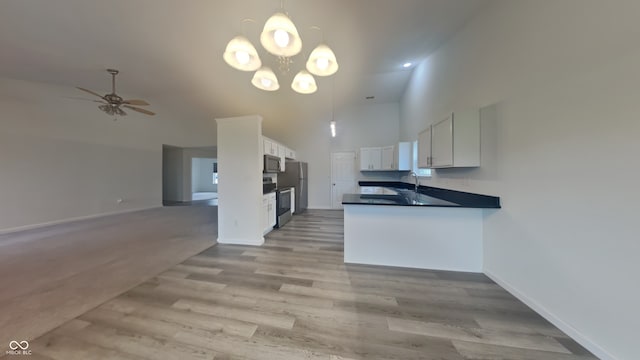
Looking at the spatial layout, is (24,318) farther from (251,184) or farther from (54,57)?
(54,57)

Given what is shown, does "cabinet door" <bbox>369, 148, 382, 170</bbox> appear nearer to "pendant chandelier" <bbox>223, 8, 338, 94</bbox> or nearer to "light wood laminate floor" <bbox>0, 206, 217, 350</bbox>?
"pendant chandelier" <bbox>223, 8, 338, 94</bbox>

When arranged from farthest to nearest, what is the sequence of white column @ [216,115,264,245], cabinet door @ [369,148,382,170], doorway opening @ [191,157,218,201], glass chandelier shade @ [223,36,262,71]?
doorway opening @ [191,157,218,201] → cabinet door @ [369,148,382,170] → white column @ [216,115,264,245] → glass chandelier shade @ [223,36,262,71]

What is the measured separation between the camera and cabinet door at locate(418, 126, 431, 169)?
332cm

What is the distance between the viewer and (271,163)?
15.0 feet

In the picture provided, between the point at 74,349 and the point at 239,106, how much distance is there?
6.11 m

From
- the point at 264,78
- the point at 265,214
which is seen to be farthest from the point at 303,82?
the point at 265,214

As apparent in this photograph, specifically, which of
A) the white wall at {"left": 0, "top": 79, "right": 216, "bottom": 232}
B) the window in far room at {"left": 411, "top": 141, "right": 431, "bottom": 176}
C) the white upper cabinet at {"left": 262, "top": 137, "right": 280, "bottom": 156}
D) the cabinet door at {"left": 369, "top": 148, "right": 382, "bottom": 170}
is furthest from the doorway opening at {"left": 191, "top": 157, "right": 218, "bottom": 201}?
the window in far room at {"left": 411, "top": 141, "right": 431, "bottom": 176}

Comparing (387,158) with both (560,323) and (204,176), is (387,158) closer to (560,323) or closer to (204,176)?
(560,323)

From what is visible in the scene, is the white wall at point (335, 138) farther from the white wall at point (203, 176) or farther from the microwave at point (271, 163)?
the white wall at point (203, 176)

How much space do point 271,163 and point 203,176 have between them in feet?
39.1

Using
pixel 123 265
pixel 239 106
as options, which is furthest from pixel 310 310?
pixel 239 106

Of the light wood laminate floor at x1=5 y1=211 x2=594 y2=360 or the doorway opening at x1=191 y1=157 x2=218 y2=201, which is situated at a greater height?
the doorway opening at x1=191 y1=157 x2=218 y2=201

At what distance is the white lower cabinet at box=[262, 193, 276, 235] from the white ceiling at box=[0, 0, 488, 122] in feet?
8.51

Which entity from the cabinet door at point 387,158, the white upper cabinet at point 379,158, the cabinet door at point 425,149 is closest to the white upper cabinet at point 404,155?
the white upper cabinet at point 379,158
